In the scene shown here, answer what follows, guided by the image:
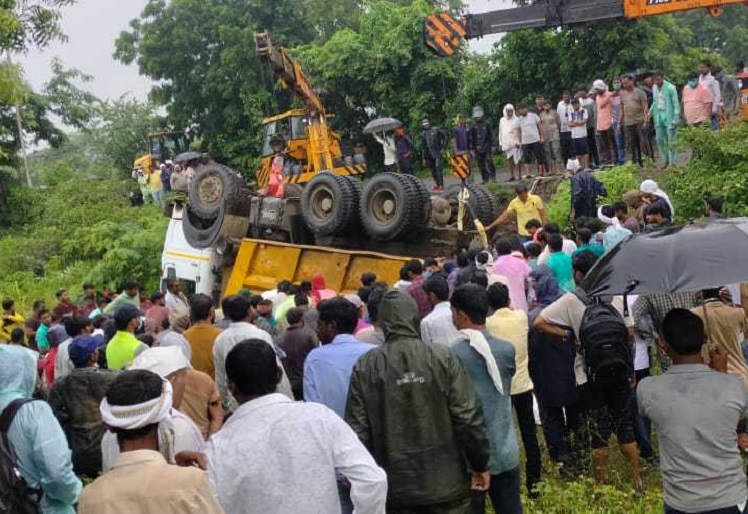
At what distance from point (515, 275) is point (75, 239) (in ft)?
61.2

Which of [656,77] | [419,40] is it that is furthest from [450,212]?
[419,40]

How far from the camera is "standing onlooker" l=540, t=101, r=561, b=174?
17250 mm

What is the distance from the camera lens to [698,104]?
15031mm

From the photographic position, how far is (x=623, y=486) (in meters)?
6.63

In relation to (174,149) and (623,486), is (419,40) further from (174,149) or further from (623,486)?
(623,486)

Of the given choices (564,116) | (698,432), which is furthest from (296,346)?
(564,116)

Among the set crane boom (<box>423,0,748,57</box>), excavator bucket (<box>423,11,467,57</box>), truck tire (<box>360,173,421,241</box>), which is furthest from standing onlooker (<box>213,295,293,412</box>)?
excavator bucket (<box>423,11,467,57</box>)

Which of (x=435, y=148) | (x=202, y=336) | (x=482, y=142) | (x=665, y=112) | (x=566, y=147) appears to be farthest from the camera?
(x=435, y=148)

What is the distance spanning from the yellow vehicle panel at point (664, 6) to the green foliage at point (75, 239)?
34.0 ft

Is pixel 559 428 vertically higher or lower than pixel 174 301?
lower

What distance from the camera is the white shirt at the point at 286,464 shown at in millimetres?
3549

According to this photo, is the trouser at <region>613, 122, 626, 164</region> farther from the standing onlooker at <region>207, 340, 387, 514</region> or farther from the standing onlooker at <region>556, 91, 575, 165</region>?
the standing onlooker at <region>207, 340, 387, 514</region>

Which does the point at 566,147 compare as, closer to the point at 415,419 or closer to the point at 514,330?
the point at 514,330

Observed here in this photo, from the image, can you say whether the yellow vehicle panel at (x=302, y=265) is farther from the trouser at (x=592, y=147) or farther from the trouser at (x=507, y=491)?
the trouser at (x=507, y=491)
